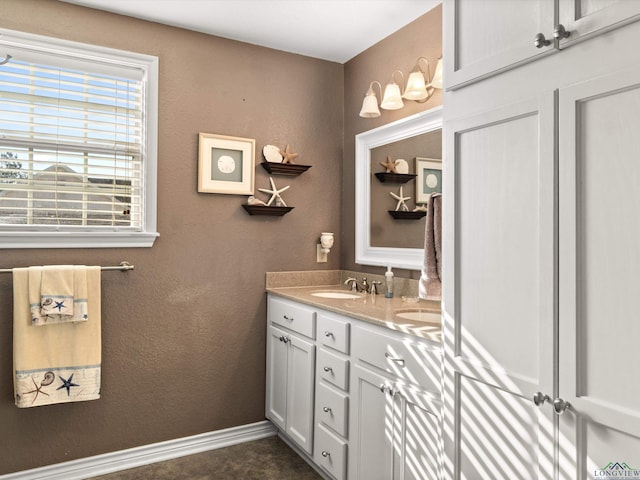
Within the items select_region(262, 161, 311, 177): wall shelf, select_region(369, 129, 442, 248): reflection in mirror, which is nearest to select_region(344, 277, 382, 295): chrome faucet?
select_region(369, 129, 442, 248): reflection in mirror

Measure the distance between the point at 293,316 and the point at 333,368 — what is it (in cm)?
49

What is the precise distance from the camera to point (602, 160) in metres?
1.12

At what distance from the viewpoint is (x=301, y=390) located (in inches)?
102

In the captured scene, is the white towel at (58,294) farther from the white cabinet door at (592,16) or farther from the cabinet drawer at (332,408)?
the white cabinet door at (592,16)

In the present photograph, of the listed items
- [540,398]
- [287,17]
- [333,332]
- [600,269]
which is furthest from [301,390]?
[287,17]

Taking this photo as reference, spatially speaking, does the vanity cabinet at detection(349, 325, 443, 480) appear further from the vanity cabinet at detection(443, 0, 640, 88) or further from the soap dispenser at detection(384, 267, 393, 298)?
the vanity cabinet at detection(443, 0, 640, 88)

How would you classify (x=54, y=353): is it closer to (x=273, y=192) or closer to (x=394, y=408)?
(x=273, y=192)

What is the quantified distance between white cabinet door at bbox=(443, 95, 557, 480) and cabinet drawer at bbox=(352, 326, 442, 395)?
0.57ft

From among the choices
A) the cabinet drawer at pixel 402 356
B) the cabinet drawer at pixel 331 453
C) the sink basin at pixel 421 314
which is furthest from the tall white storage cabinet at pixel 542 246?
the cabinet drawer at pixel 331 453

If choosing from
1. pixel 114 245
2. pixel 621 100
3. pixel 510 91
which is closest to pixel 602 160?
pixel 621 100

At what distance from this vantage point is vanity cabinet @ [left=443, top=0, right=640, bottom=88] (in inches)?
44.3

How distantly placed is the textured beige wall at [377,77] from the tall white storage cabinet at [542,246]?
111cm

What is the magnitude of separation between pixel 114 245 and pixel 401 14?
79.1 inches

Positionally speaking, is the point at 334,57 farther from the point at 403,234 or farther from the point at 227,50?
the point at 403,234
